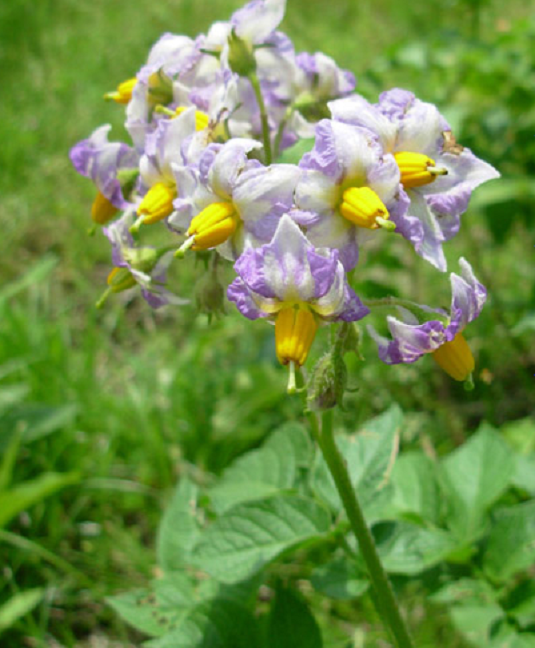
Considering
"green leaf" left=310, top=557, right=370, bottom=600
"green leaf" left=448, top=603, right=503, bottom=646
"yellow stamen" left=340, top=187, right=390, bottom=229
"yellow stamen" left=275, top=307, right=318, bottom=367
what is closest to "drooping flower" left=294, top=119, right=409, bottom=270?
"yellow stamen" left=340, top=187, right=390, bottom=229

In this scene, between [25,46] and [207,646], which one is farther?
[25,46]

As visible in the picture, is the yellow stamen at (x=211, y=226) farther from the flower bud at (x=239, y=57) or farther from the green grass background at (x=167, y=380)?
the green grass background at (x=167, y=380)

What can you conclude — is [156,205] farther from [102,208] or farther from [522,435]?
[522,435]

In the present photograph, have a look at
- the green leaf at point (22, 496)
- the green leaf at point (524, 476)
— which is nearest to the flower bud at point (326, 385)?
the green leaf at point (524, 476)

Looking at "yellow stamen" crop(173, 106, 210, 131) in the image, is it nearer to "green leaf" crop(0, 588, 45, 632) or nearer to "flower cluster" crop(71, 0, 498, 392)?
"flower cluster" crop(71, 0, 498, 392)

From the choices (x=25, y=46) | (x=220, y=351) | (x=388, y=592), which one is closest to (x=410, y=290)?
(x=220, y=351)

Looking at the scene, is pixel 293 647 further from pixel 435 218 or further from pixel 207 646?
pixel 435 218

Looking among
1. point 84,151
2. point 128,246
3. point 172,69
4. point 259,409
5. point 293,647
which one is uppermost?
point 172,69

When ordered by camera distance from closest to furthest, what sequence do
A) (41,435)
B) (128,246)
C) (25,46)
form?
(128,246)
(41,435)
(25,46)
